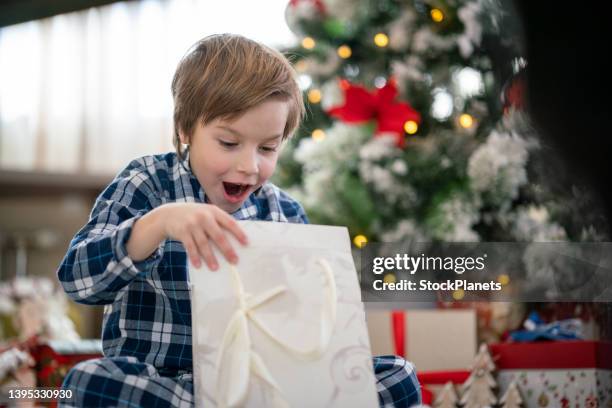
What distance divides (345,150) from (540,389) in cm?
86

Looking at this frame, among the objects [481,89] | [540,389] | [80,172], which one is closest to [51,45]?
[80,172]

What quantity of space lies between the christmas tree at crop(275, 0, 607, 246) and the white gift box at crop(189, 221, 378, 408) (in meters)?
1.08

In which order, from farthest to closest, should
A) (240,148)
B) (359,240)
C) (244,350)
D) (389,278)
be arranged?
(359,240) → (389,278) → (240,148) → (244,350)

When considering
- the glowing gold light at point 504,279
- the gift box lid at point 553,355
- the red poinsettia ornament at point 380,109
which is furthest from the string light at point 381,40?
the gift box lid at point 553,355

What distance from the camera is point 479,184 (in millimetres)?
1778

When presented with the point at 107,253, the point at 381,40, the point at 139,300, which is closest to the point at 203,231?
the point at 107,253

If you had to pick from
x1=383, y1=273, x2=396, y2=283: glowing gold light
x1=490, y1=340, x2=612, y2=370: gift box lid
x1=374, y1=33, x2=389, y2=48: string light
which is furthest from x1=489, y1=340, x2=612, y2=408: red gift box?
x1=374, y1=33, x2=389, y2=48: string light

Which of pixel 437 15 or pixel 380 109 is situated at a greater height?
pixel 437 15

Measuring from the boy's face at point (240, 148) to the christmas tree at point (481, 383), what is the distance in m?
0.54

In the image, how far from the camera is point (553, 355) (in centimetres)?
119

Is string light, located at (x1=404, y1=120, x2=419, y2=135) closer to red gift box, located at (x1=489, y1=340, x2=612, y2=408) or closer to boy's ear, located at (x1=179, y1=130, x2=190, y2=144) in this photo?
red gift box, located at (x1=489, y1=340, x2=612, y2=408)

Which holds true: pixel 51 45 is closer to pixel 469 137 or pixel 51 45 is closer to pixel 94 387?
pixel 469 137

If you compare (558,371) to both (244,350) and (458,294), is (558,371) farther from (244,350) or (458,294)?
(244,350)

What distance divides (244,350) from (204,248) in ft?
0.32
